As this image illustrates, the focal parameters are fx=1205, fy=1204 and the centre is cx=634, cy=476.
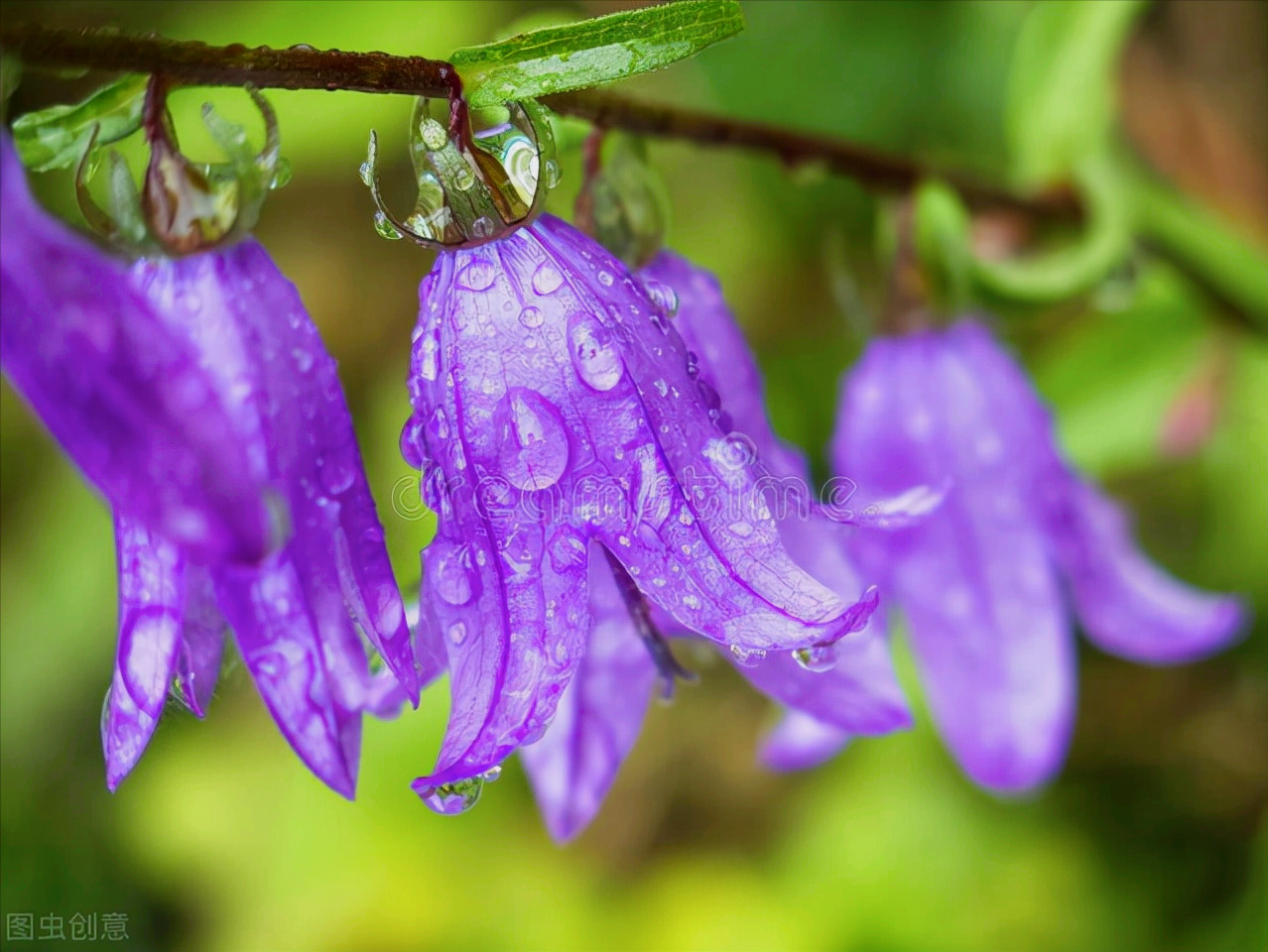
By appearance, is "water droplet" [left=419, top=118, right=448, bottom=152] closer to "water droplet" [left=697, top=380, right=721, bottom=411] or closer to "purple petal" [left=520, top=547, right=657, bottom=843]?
"water droplet" [left=697, top=380, right=721, bottom=411]

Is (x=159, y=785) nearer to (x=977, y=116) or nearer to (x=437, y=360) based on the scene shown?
(x=437, y=360)

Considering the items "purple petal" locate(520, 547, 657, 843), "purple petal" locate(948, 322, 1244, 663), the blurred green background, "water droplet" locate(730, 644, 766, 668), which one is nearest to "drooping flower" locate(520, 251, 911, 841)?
"purple petal" locate(520, 547, 657, 843)

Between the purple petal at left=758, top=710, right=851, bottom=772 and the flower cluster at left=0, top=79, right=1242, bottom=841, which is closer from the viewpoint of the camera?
the flower cluster at left=0, top=79, right=1242, bottom=841

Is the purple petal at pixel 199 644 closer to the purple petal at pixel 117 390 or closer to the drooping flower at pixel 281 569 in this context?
the drooping flower at pixel 281 569

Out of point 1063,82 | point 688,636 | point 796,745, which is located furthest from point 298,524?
point 1063,82

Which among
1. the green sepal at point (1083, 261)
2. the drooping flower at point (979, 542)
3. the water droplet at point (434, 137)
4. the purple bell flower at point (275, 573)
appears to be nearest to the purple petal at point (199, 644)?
the purple bell flower at point (275, 573)

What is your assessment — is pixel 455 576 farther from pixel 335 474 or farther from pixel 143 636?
pixel 143 636

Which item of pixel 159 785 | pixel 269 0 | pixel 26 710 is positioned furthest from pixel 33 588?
pixel 269 0
